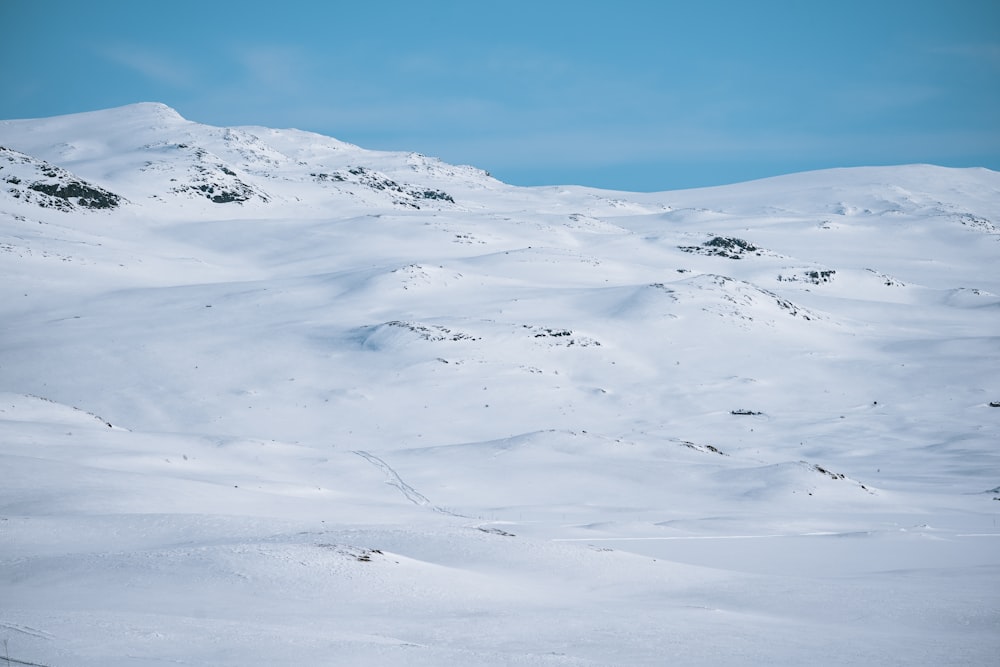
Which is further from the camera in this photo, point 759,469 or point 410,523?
point 759,469

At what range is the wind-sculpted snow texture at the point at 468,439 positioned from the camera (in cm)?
931

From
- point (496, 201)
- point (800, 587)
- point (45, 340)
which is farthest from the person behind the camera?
point (496, 201)

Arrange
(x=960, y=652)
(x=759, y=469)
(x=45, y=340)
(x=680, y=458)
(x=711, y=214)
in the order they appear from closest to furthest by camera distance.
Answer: (x=960, y=652), (x=759, y=469), (x=680, y=458), (x=45, y=340), (x=711, y=214)

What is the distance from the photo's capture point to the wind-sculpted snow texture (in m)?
9.31

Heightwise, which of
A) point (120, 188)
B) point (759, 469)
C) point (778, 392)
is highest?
point (120, 188)

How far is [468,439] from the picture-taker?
33.0 metres

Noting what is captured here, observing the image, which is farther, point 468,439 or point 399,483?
point 468,439

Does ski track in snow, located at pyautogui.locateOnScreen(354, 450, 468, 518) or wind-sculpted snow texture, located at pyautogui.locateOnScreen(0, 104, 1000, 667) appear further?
ski track in snow, located at pyautogui.locateOnScreen(354, 450, 468, 518)

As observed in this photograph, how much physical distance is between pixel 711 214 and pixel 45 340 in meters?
94.0

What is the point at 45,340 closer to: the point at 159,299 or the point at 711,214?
the point at 159,299

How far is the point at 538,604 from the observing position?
33.9 feet

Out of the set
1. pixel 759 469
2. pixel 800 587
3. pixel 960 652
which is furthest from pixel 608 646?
pixel 759 469

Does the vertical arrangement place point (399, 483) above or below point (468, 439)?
below

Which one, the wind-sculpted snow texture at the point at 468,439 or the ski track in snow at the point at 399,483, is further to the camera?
the ski track in snow at the point at 399,483
